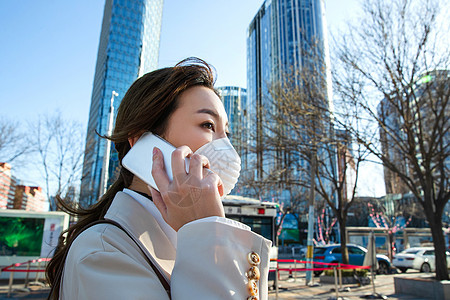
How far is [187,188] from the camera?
0.84 meters

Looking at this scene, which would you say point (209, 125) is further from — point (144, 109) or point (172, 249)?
point (172, 249)

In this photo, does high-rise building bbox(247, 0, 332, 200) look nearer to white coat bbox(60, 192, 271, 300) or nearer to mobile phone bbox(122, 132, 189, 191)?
mobile phone bbox(122, 132, 189, 191)

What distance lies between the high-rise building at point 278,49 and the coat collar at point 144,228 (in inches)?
423

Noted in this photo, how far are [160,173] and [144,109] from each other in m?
0.44

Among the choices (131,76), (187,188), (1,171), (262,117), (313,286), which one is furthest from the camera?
(131,76)

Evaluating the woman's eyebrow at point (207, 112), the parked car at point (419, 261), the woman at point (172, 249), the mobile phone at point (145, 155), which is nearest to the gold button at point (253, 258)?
the woman at point (172, 249)

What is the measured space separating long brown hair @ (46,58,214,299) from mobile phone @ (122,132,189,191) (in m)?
0.10

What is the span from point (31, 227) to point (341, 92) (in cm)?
1319

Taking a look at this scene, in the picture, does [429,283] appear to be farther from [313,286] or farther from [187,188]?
[187,188]

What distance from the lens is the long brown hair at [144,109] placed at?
1290 mm

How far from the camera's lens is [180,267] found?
78cm

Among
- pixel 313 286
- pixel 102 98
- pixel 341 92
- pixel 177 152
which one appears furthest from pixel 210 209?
pixel 102 98

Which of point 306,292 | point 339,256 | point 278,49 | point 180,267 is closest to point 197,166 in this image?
point 180,267

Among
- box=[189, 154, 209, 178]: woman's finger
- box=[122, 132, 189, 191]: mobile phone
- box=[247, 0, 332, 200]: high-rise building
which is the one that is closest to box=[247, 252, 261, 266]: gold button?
box=[189, 154, 209, 178]: woman's finger
